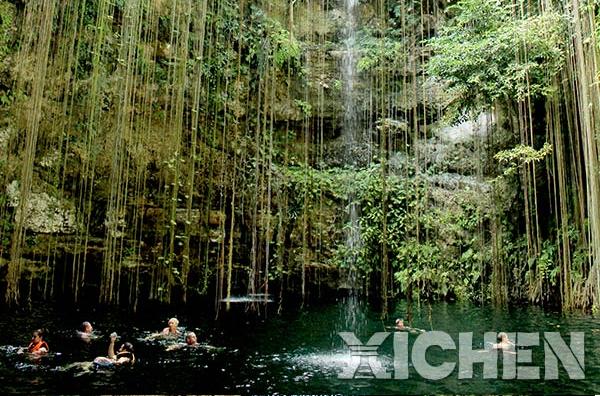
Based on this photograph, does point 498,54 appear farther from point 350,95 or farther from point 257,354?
point 257,354

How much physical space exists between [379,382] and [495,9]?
271 inches

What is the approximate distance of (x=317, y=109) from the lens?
38.2 feet

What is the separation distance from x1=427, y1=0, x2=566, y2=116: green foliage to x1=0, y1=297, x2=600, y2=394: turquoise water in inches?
146

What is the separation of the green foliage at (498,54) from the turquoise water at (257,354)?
370 cm

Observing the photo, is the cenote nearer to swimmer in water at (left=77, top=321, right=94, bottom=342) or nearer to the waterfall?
the waterfall

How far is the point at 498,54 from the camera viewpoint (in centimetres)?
828

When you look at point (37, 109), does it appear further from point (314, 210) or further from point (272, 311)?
point (314, 210)

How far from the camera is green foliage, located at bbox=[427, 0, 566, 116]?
25.4 ft

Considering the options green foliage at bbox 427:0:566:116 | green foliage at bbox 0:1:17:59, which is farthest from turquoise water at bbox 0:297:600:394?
green foliage at bbox 0:1:17:59

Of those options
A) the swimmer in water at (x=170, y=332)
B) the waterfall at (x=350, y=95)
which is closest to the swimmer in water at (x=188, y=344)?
the swimmer in water at (x=170, y=332)

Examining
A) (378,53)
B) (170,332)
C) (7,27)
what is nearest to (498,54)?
(378,53)

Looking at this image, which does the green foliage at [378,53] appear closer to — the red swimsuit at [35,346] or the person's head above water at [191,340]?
the person's head above water at [191,340]

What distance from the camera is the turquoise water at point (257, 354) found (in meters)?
4.02

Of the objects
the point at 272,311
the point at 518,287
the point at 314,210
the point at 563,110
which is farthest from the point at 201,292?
the point at 563,110
